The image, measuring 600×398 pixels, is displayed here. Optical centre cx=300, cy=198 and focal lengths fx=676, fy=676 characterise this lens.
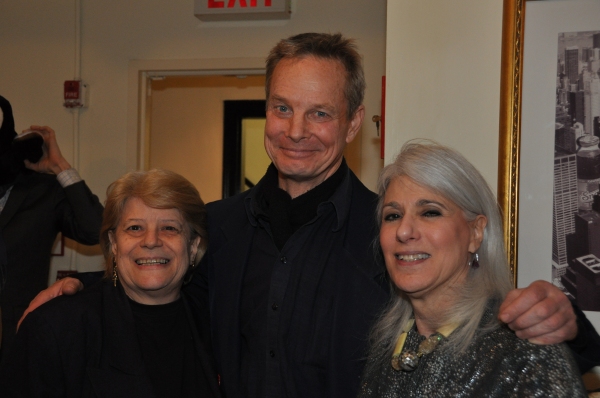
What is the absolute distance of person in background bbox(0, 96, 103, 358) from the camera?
3.10 meters

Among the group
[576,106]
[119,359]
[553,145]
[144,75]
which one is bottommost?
[119,359]

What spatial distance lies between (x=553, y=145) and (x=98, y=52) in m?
3.16

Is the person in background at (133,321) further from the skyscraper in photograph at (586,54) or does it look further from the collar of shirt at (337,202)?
the skyscraper in photograph at (586,54)

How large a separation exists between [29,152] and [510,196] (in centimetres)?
239

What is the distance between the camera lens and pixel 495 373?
133cm

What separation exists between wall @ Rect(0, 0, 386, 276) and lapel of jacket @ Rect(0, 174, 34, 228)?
103cm

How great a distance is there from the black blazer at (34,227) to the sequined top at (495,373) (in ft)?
7.16

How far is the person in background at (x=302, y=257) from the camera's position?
1803mm

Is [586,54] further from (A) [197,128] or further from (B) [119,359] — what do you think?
(A) [197,128]

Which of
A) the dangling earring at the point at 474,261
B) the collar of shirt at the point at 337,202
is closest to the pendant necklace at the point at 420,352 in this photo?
the dangling earring at the point at 474,261

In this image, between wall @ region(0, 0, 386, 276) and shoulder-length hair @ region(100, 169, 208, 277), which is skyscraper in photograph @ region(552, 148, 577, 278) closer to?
shoulder-length hair @ region(100, 169, 208, 277)

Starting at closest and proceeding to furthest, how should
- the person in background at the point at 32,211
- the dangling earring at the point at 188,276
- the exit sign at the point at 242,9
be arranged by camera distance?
1. the dangling earring at the point at 188,276
2. the person in background at the point at 32,211
3. the exit sign at the point at 242,9

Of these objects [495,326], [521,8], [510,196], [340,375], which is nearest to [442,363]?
[495,326]

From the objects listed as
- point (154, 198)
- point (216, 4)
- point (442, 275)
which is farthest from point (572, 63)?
point (216, 4)
